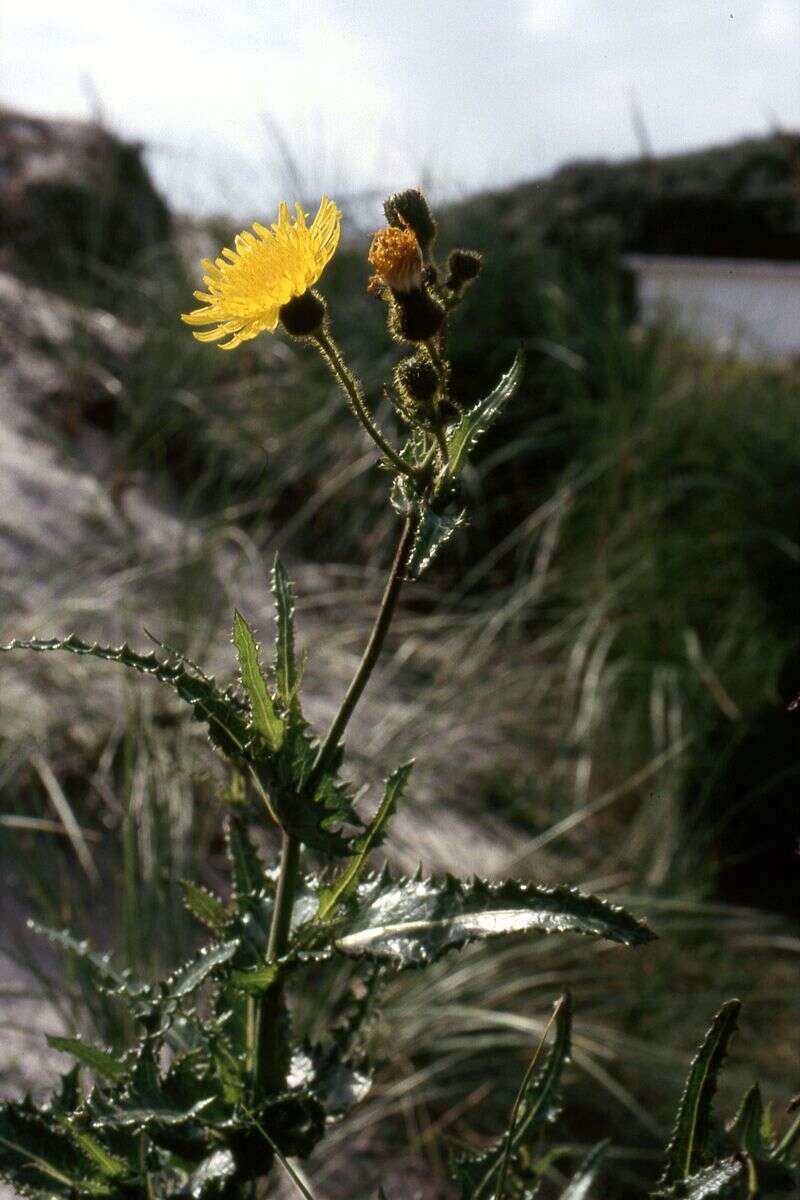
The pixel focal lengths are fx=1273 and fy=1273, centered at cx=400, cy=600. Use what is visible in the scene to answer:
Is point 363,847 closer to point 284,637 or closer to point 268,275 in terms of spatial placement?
point 284,637

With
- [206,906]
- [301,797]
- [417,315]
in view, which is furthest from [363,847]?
[417,315]

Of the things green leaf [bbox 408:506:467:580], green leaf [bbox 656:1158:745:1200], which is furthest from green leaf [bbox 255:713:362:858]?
green leaf [bbox 656:1158:745:1200]

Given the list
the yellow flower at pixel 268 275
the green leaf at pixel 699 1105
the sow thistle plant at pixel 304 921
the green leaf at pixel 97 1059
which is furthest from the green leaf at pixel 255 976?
the yellow flower at pixel 268 275

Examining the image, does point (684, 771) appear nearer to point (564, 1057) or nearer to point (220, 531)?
point (220, 531)

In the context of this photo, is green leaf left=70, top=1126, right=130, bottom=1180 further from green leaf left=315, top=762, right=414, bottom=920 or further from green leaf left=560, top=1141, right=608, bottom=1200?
green leaf left=560, top=1141, right=608, bottom=1200

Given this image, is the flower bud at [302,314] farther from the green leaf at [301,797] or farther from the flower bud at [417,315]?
A: the green leaf at [301,797]

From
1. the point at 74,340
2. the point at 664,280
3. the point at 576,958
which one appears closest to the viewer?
the point at 576,958

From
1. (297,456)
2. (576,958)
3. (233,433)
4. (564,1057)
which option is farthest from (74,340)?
(564,1057)
